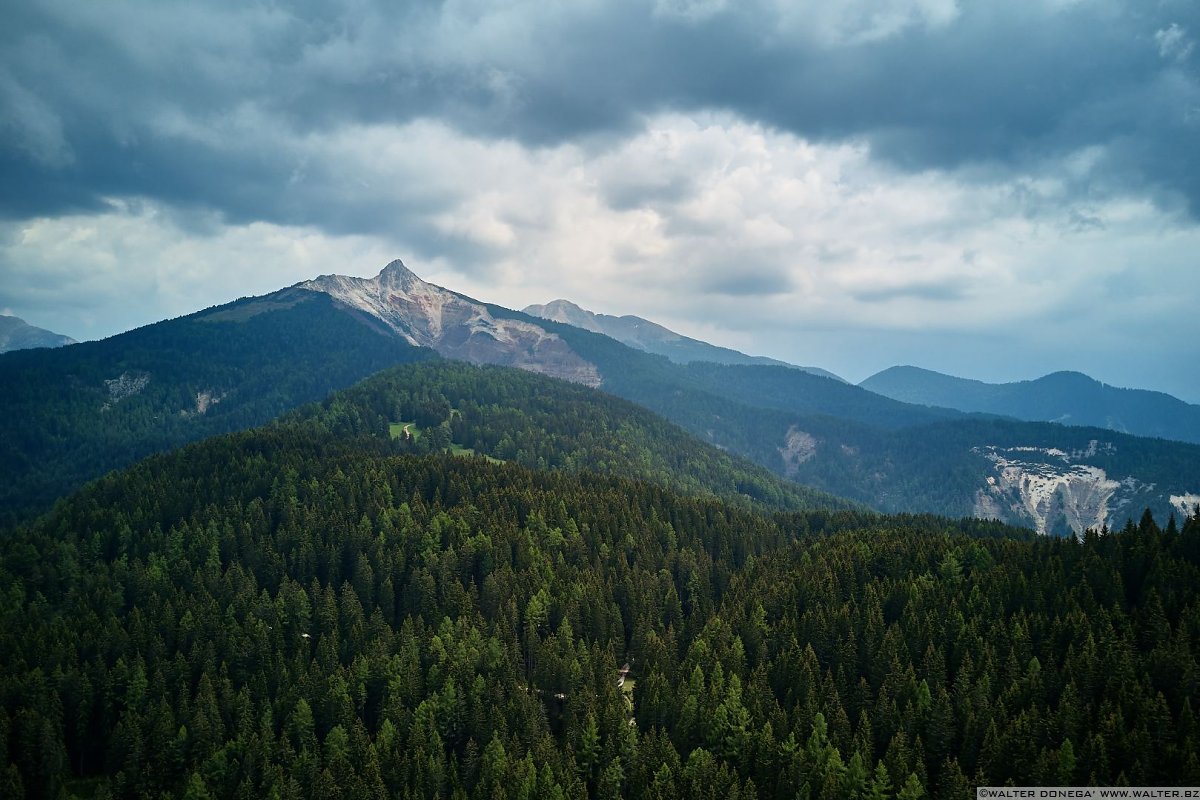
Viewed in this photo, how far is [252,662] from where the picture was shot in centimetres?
10181

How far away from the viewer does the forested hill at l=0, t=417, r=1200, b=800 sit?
75.6 meters

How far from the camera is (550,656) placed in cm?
9925

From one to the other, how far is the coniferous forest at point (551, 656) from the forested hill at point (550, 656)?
35cm

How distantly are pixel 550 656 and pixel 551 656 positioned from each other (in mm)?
240

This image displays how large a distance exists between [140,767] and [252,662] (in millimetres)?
19099

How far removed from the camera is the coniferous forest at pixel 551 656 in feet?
248

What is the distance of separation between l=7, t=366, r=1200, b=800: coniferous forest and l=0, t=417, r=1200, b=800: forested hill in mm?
352

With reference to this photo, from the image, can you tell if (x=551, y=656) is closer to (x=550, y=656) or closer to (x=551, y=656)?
(x=551, y=656)

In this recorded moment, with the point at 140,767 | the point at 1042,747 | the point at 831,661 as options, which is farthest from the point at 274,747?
the point at 1042,747

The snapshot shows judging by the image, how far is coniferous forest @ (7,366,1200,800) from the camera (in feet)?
248

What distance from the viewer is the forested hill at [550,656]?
248 ft

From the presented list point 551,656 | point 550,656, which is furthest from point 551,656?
point 550,656

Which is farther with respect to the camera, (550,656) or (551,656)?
(550,656)

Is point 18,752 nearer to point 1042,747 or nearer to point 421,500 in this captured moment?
point 421,500
